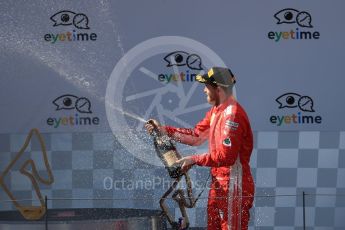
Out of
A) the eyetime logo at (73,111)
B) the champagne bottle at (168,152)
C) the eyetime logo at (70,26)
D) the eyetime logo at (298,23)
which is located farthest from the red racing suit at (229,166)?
the eyetime logo at (70,26)

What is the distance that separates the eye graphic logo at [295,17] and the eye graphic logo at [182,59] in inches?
22.9

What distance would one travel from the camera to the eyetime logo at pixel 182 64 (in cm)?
335

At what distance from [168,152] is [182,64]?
73 centimetres

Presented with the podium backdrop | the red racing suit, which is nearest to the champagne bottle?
the red racing suit

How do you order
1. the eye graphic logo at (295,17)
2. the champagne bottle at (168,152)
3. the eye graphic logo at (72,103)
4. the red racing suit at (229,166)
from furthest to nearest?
the eye graphic logo at (72,103) → the eye graphic logo at (295,17) → the champagne bottle at (168,152) → the red racing suit at (229,166)

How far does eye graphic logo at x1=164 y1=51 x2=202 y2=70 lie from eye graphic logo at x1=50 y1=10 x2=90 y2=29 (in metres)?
0.58

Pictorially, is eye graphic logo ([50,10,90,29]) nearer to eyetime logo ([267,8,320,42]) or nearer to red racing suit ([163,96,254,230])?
red racing suit ([163,96,254,230])

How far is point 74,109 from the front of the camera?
343cm

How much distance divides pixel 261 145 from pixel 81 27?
4.63 ft

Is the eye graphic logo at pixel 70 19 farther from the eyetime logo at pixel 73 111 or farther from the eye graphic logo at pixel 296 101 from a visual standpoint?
the eye graphic logo at pixel 296 101

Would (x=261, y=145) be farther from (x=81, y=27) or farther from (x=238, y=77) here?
(x=81, y=27)

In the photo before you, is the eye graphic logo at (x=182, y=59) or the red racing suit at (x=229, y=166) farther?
the eye graphic logo at (x=182, y=59)

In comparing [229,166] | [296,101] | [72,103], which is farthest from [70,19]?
[296,101]

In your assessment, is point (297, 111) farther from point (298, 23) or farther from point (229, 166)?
point (229, 166)
